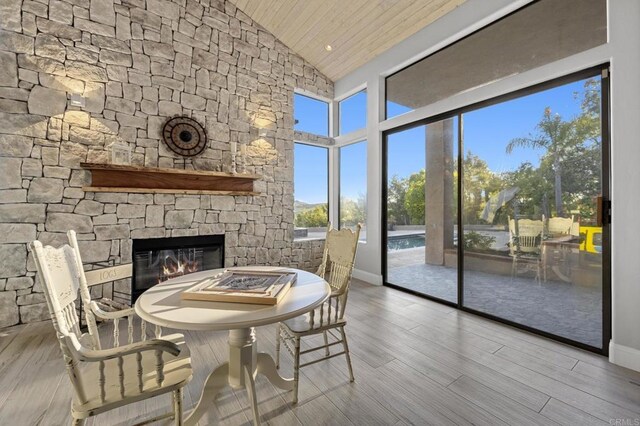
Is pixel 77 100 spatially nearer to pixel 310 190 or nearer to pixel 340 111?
pixel 310 190

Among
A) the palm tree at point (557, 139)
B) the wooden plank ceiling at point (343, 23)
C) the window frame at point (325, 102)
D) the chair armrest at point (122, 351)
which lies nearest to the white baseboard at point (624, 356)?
the palm tree at point (557, 139)

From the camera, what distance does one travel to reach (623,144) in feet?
7.02

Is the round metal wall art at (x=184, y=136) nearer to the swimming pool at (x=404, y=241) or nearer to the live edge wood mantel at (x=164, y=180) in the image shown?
the live edge wood mantel at (x=164, y=180)

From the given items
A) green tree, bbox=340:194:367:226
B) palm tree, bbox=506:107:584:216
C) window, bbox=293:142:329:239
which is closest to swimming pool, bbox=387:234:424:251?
green tree, bbox=340:194:367:226

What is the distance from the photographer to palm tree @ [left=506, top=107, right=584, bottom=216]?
249cm

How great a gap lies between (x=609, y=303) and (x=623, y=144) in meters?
1.25

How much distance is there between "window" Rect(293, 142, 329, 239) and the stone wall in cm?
29

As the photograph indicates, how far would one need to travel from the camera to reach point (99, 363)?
3.78 ft

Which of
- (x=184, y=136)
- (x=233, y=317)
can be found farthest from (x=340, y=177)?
(x=233, y=317)

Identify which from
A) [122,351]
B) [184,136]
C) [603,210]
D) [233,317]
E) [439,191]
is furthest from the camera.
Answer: [184,136]

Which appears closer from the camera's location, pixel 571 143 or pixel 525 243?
pixel 571 143

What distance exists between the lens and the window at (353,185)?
15.7ft

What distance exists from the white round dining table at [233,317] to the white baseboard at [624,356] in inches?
92.8

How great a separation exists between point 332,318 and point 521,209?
7.07ft
